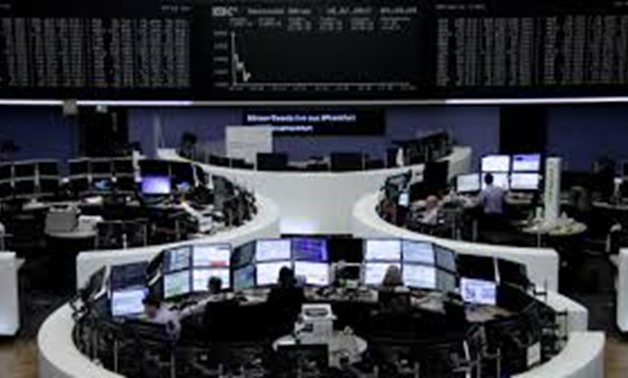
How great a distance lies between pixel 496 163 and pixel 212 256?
6031 millimetres

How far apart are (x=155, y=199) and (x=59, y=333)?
6.20 m

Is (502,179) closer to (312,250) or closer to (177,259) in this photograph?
(312,250)

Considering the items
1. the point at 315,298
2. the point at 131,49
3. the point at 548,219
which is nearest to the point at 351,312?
the point at 315,298

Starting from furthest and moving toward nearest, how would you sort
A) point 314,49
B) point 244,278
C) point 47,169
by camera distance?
1. point 314,49
2. point 47,169
3. point 244,278

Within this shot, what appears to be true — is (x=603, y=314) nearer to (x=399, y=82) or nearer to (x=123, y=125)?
(x=399, y=82)

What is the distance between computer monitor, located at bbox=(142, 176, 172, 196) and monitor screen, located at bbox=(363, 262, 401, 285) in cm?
471

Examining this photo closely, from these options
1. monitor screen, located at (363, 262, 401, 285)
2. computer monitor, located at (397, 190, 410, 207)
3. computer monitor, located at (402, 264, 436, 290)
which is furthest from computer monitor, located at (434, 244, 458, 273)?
computer monitor, located at (397, 190, 410, 207)

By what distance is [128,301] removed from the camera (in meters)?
9.77

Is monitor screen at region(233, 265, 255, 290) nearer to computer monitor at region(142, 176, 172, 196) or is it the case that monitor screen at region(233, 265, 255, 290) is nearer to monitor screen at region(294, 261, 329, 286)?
monitor screen at region(294, 261, 329, 286)

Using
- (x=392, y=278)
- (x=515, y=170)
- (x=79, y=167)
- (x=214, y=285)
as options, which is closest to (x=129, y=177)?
(x=79, y=167)

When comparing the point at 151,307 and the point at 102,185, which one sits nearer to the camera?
the point at 151,307

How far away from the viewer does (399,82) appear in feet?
55.1

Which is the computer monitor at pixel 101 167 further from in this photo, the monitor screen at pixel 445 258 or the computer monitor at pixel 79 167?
the monitor screen at pixel 445 258

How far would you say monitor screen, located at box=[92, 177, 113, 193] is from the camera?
15305 millimetres
